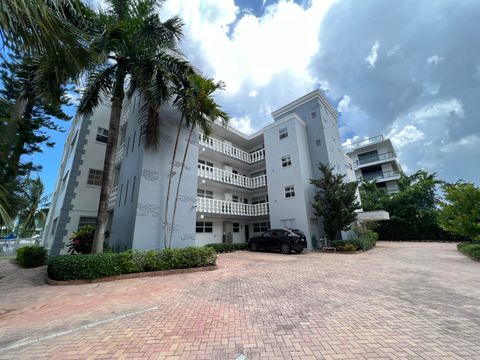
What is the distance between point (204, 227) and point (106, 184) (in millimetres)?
10308

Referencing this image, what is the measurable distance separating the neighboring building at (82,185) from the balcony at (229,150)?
769 centimetres

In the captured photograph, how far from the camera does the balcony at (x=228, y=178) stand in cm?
1642

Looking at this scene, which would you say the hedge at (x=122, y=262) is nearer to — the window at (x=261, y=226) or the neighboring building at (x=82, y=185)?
the neighboring building at (x=82, y=185)

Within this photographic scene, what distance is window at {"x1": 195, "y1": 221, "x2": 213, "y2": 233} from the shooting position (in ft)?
56.3

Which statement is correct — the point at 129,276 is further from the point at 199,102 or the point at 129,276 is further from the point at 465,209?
the point at 465,209

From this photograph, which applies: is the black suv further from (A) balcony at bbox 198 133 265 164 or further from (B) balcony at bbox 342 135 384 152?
(B) balcony at bbox 342 135 384 152

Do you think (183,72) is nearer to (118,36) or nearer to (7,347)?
(118,36)

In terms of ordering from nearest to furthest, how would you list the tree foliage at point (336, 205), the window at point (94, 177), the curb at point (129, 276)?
the curb at point (129, 276), the window at point (94, 177), the tree foliage at point (336, 205)

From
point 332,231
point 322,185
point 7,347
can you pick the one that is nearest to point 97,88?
point 7,347

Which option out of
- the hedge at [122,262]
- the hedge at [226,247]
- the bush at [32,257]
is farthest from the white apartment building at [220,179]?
the hedge at [122,262]

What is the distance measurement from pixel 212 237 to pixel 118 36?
14953mm

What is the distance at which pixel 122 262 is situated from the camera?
7840 millimetres

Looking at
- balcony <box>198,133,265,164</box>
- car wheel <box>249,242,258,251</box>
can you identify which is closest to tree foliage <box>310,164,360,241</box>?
car wheel <box>249,242,258,251</box>

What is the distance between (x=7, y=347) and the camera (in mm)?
3152
